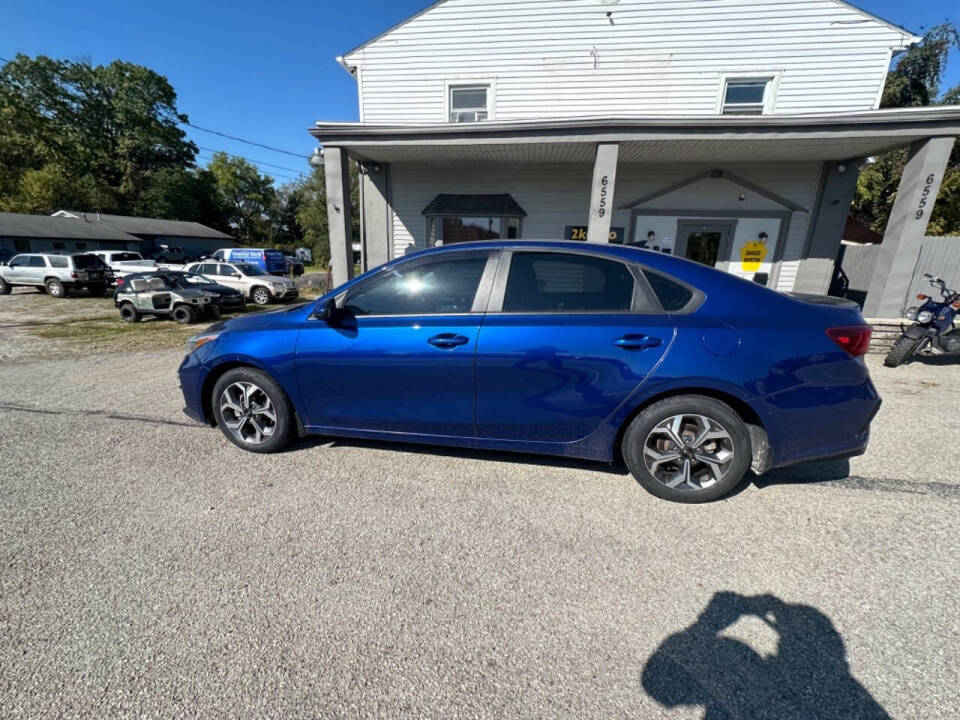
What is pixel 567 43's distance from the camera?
9.02 m

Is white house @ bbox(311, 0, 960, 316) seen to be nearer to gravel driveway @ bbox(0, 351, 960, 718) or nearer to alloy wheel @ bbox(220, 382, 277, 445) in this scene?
alloy wheel @ bbox(220, 382, 277, 445)

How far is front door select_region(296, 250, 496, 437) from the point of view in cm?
266

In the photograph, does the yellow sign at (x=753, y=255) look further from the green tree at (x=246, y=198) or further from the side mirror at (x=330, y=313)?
the green tree at (x=246, y=198)

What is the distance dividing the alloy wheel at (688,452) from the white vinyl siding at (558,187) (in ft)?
23.8

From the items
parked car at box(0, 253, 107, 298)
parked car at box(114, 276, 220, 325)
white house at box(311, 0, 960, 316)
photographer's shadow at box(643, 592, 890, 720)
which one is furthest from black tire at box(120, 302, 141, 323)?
photographer's shadow at box(643, 592, 890, 720)

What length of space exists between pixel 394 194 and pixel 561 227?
14.0ft

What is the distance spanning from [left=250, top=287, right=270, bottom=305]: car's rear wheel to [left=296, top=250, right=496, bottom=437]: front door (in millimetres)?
12017

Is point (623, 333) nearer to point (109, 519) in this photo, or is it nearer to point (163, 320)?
point (109, 519)

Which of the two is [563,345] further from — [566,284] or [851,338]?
[851,338]

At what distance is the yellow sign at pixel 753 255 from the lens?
929cm

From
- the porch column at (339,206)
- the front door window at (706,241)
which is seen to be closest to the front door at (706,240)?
the front door window at (706,241)

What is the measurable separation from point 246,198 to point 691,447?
2861 inches

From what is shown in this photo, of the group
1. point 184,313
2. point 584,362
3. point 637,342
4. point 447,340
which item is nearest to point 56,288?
point 184,313

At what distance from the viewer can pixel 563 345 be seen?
8.14 feet
